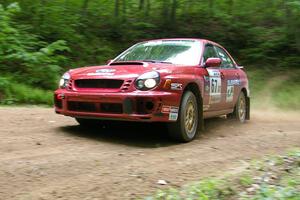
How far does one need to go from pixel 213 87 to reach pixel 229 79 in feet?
3.14

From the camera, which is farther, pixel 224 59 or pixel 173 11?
pixel 173 11

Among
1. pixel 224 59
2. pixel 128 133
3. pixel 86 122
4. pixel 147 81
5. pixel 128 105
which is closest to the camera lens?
pixel 128 105

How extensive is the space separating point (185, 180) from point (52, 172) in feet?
4.26

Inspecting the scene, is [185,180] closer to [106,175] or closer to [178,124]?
[106,175]

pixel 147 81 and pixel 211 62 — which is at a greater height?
pixel 211 62

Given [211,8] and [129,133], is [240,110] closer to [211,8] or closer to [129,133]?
[129,133]

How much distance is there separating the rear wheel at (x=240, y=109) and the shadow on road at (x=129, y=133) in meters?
1.28

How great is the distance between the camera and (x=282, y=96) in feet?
44.8

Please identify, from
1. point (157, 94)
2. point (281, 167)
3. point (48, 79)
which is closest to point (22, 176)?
point (157, 94)

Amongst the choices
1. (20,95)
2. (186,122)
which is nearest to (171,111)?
(186,122)

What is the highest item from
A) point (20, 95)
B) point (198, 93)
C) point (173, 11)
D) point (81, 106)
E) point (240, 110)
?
point (173, 11)

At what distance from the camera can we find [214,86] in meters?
7.64

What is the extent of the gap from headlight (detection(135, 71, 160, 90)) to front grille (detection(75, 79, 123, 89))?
0.24 meters

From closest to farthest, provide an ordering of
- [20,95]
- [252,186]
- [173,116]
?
1. [252,186]
2. [173,116]
3. [20,95]
